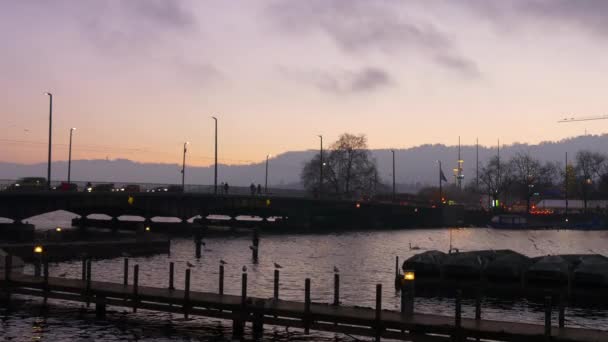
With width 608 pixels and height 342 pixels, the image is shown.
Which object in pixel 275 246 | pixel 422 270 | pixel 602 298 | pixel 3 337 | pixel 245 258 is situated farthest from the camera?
pixel 275 246

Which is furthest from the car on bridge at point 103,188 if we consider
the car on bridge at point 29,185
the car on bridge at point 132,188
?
the car on bridge at point 29,185

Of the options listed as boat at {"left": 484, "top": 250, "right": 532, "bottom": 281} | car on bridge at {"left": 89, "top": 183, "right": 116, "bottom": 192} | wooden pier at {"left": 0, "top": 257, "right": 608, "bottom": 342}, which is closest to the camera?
wooden pier at {"left": 0, "top": 257, "right": 608, "bottom": 342}

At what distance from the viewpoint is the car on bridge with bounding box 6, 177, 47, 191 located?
120875 mm

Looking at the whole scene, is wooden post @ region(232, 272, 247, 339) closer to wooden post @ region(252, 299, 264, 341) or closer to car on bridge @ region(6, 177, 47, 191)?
wooden post @ region(252, 299, 264, 341)

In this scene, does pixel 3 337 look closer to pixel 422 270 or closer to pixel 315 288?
pixel 315 288

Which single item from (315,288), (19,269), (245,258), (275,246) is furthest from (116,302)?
(275,246)

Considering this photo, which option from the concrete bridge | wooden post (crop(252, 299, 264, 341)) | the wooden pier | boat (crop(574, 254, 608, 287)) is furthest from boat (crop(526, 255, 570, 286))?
the concrete bridge

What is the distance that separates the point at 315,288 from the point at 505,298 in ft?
48.4

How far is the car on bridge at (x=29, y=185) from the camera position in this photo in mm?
120875

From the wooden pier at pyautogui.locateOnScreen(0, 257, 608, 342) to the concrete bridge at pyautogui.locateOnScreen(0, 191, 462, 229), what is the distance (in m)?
70.9

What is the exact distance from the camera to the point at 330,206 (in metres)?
169

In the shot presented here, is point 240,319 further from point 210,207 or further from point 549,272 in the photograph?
point 210,207

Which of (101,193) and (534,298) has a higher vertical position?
(101,193)

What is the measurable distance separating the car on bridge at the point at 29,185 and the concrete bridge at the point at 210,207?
4.27 metres
